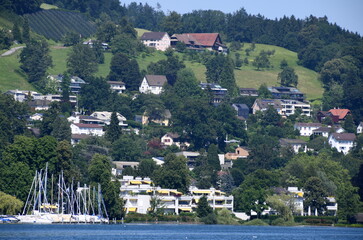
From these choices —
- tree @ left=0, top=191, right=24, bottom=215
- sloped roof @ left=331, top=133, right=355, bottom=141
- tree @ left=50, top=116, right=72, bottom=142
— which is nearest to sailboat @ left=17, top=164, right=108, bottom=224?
tree @ left=0, top=191, right=24, bottom=215

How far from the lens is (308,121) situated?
19462cm

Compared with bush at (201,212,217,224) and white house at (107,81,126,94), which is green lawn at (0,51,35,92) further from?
bush at (201,212,217,224)

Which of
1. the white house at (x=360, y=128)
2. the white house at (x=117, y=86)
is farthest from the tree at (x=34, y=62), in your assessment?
the white house at (x=360, y=128)

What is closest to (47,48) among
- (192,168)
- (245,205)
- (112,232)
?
(192,168)

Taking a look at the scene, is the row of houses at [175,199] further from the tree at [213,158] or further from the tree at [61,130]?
the tree at [61,130]

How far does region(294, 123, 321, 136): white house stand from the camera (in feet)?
615

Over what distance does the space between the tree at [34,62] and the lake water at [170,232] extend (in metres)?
79.2

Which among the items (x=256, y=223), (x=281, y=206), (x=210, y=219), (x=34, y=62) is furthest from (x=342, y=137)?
(x=210, y=219)

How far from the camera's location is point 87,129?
171125 millimetres

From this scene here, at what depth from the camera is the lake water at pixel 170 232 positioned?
3644 inches

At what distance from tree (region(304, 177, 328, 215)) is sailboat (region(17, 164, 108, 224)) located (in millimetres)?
28157

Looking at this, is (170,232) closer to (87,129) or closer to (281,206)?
(281,206)

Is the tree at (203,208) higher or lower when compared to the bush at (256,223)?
higher

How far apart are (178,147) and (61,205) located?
51951 mm
